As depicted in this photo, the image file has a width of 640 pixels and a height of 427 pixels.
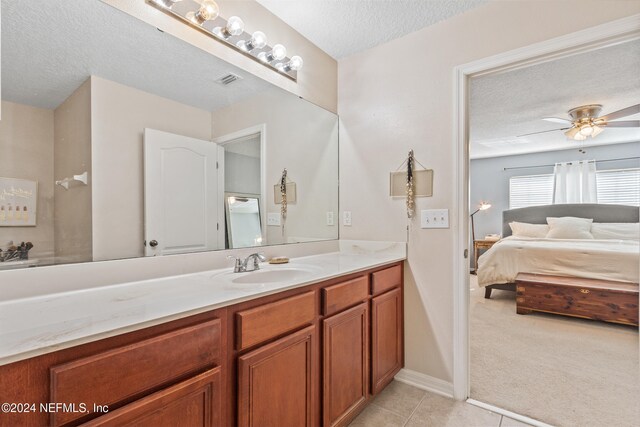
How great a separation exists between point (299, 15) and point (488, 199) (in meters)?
5.47

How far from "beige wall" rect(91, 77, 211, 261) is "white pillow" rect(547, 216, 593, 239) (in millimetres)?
5109

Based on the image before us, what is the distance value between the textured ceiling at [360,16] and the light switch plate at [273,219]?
1.27 meters

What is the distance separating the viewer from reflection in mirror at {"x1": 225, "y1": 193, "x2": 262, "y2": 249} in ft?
5.65

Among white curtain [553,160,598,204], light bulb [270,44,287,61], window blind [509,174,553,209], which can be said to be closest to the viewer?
light bulb [270,44,287,61]

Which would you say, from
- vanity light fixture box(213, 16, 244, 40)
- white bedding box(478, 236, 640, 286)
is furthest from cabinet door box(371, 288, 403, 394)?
white bedding box(478, 236, 640, 286)

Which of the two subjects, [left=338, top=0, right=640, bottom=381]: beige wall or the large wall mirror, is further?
[left=338, top=0, right=640, bottom=381]: beige wall

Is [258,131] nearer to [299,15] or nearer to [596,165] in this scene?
[299,15]

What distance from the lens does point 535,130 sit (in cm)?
420

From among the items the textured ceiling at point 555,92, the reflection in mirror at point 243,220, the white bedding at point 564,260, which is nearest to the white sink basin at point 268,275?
the reflection in mirror at point 243,220

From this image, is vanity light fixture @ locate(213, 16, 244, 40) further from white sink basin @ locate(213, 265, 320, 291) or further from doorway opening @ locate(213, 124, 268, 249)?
white sink basin @ locate(213, 265, 320, 291)

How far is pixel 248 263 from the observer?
1.61 metres

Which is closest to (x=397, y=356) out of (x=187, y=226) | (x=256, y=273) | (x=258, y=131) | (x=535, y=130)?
(x=256, y=273)

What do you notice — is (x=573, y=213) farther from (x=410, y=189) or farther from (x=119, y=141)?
(x=119, y=141)

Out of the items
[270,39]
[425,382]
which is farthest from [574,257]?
[270,39]
